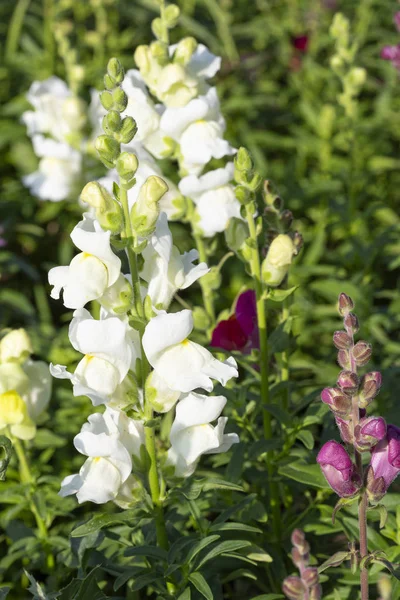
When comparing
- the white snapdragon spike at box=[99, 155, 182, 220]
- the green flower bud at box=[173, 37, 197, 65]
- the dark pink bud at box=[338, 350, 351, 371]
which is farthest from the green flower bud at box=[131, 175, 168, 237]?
the green flower bud at box=[173, 37, 197, 65]

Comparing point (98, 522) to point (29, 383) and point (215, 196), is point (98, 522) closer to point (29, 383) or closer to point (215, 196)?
point (29, 383)

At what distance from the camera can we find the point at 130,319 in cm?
178

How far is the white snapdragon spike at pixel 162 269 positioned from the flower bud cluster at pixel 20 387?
543 millimetres

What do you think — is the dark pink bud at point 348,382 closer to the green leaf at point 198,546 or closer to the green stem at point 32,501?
the green leaf at point 198,546

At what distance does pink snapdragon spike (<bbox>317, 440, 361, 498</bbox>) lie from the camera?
1.67 m

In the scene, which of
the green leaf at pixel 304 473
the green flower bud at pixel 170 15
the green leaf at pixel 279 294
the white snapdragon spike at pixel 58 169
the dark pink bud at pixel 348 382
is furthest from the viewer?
the white snapdragon spike at pixel 58 169

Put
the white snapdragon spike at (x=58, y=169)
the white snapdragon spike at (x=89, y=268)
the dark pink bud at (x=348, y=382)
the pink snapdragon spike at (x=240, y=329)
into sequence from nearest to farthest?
the dark pink bud at (x=348, y=382), the white snapdragon spike at (x=89, y=268), the pink snapdragon spike at (x=240, y=329), the white snapdragon spike at (x=58, y=169)

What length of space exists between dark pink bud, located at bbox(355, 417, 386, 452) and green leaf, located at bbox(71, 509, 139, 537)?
1.76ft

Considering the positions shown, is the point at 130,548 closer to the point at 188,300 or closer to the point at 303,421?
the point at 303,421

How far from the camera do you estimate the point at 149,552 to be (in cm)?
183

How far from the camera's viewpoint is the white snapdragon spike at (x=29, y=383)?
7.25ft

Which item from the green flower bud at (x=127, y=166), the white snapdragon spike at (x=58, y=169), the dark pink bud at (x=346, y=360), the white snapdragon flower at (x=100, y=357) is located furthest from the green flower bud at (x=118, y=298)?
the white snapdragon spike at (x=58, y=169)

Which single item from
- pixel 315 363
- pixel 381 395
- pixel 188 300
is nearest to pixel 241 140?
pixel 188 300

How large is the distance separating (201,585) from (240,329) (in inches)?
31.3
